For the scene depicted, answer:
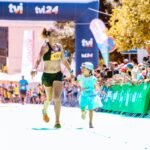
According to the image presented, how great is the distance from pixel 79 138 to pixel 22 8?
2145cm

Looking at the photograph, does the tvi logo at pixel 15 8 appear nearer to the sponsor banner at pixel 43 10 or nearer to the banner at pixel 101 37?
the sponsor banner at pixel 43 10

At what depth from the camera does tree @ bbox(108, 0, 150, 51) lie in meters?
26.0

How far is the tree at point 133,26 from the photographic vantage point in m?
26.0

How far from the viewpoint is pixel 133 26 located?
26859 millimetres

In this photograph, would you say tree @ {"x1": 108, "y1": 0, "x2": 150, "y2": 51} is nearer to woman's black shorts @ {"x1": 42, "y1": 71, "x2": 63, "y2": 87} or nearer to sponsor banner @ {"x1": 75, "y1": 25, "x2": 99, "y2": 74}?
sponsor banner @ {"x1": 75, "y1": 25, "x2": 99, "y2": 74}

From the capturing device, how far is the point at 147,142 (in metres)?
9.74

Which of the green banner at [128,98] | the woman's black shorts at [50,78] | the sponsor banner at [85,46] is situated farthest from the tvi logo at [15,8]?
the woman's black shorts at [50,78]

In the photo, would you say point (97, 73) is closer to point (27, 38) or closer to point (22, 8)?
point (22, 8)

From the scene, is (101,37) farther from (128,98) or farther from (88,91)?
(88,91)

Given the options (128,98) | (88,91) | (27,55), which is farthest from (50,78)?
(27,55)

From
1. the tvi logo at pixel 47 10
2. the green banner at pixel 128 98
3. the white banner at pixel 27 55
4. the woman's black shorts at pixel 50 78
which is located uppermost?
the tvi logo at pixel 47 10

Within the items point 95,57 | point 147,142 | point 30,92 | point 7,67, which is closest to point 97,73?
point 95,57

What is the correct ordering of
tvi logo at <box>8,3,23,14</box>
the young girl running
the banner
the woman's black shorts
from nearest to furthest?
the woman's black shorts, the young girl running, tvi logo at <box>8,3,23,14</box>, the banner

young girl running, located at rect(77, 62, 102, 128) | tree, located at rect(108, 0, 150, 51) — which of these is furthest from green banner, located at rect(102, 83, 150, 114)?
young girl running, located at rect(77, 62, 102, 128)
